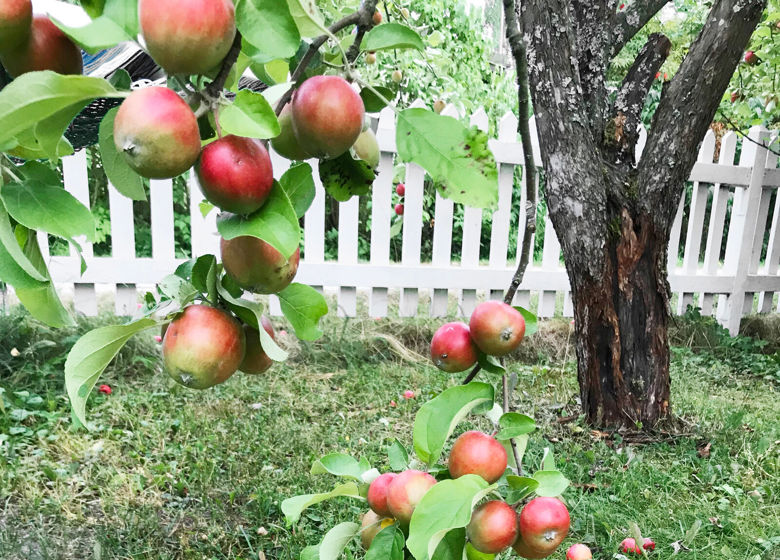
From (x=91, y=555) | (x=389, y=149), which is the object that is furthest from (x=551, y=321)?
(x=91, y=555)

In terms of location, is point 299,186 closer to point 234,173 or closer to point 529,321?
point 234,173

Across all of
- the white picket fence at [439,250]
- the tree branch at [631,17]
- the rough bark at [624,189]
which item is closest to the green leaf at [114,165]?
the rough bark at [624,189]

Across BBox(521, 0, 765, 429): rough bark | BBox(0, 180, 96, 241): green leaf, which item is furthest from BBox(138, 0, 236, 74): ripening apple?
BBox(521, 0, 765, 429): rough bark

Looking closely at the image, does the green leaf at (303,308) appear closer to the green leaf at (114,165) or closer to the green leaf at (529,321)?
the green leaf at (114,165)

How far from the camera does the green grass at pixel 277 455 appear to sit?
1635 millimetres

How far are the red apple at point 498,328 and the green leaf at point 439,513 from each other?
0.43ft

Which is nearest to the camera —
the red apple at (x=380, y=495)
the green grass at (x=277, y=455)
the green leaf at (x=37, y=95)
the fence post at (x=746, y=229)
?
the green leaf at (x=37, y=95)

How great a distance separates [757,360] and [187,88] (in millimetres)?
3755

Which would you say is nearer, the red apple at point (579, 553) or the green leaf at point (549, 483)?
the green leaf at point (549, 483)

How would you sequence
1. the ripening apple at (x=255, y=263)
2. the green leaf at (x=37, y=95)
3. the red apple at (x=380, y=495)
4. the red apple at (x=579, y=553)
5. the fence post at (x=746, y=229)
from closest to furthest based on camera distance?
the green leaf at (x=37, y=95) → the ripening apple at (x=255, y=263) → the red apple at (x=380, y=495) → the red apple at (x=579, y=553) → the fence post at (x=746, y=229)

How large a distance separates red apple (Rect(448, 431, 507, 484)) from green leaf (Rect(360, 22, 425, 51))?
1.12 feet

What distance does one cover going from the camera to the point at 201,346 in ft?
1.31

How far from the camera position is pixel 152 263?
3301 mm

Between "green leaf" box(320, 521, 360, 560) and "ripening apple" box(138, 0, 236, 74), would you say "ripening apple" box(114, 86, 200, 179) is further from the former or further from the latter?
"green leaf" box(320, 521, 360, 560)
